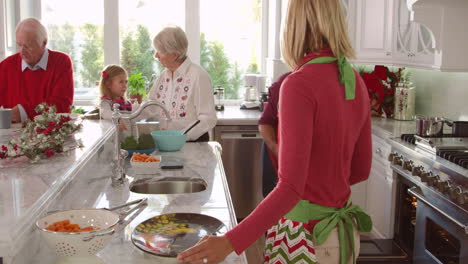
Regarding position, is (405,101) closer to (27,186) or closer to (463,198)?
(463,198)

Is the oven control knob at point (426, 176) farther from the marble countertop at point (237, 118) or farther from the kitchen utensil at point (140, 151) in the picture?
the marble countertop at point (237, 118)

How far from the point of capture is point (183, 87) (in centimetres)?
349

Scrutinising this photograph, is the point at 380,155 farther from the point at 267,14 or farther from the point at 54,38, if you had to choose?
the point at 54,38

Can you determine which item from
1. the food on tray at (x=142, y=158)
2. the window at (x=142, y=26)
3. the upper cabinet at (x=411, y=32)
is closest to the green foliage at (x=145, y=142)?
the food on tray at (x=142, y=158)

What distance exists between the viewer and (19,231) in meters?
1.23

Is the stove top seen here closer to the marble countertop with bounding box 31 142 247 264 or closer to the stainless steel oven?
the stainless steel oven

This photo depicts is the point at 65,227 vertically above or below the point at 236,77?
below

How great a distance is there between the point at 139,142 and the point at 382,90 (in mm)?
2100

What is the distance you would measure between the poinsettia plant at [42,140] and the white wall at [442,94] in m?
2.42

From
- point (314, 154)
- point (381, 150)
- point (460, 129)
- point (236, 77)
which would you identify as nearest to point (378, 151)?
point (381, 150)

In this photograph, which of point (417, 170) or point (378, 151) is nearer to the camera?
point (417, 170)

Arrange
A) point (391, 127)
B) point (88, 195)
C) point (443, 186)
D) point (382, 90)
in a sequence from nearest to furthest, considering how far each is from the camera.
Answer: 1. point (88, 195)
2. point (443, 186)
3. point (391, 127)
4. point (382, 90)

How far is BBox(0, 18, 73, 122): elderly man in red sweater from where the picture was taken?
3.54m

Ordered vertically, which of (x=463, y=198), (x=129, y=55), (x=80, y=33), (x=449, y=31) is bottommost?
(x=463, y=198)
